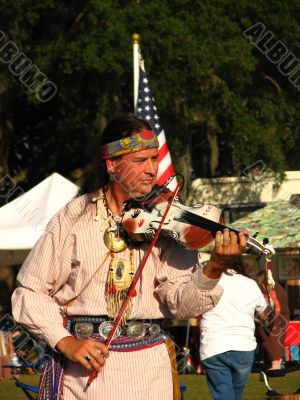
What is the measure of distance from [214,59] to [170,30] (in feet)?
3.86

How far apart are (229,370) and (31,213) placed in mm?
5122

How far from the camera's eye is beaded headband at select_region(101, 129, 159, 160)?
158 inches

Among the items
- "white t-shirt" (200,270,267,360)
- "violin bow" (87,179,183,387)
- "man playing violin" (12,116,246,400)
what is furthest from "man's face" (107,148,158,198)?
"white t-shirt" (200,270,267,360)

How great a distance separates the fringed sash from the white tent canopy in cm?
836

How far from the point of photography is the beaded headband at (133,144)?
4004mm

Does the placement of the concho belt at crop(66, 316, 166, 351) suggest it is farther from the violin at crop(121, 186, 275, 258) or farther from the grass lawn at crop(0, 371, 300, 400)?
the grass lawn at crop(0, 371, 300, 400)

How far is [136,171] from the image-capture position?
13.0 ft

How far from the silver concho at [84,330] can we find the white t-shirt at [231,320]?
174 inches

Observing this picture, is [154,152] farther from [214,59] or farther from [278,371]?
[214,59]

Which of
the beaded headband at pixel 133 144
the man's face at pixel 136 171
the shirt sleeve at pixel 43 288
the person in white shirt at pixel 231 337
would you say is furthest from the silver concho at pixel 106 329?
the person in white shirt at pixel 231 337

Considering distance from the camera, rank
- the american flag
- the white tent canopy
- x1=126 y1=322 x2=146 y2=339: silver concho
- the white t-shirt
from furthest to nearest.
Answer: the american flag < the white tent canopy < the white t-shirt < x1=126 y1=322 x2=146 y2=339: silver concho

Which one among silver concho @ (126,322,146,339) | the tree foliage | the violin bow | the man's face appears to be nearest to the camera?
the violin bow

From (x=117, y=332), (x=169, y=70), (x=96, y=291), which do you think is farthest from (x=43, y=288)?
(x=169, y=70)

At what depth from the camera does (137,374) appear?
382cm
